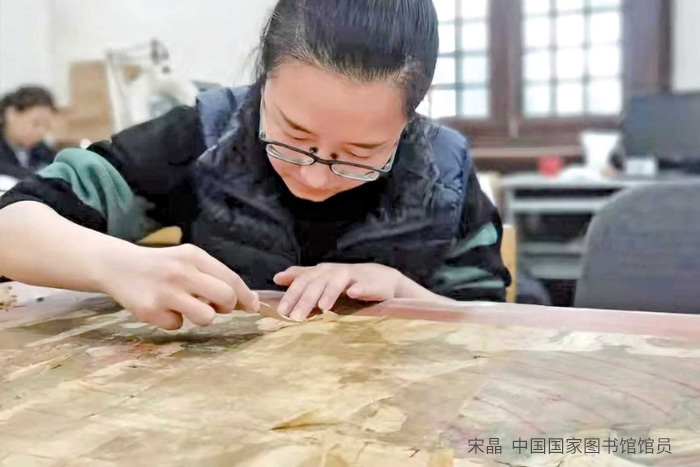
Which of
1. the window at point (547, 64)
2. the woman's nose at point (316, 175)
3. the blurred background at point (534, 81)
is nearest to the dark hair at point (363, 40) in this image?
the woman's nose at point (316, 175)

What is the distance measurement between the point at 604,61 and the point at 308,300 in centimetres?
337

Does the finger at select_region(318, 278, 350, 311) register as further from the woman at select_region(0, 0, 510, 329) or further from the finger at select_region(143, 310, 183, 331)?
the finger at select_region(143, 310, 183, 331)

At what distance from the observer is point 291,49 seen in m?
0.89

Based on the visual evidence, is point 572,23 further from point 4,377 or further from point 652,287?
point 4,377

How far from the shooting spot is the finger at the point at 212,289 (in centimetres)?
70

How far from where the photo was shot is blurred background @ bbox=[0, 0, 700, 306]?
11.0 ft

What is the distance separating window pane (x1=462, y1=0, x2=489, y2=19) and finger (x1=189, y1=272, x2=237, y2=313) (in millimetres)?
3524

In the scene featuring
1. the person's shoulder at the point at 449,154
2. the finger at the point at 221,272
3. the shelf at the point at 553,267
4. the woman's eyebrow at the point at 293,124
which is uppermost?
the woman's eyebrow at the point at 293,124

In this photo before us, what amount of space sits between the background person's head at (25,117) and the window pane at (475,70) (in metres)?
2.03

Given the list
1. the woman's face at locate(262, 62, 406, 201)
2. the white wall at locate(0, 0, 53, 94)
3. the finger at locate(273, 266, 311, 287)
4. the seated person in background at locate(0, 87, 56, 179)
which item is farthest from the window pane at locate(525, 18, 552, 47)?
the finger at locate(273, 266, 311, 287)

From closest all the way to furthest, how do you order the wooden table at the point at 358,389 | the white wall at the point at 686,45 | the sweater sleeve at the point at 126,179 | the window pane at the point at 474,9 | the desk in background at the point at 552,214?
the wooden table at the point at 358,389 → the sweater sleeve at the point at 126,179 → the desk in background at the point at 552,214 → the white wall at the point at 686,45 → the window pane at the point at 474,9

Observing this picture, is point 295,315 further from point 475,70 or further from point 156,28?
point 475,70

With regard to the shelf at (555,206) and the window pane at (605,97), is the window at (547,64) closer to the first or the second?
the window pane at (605,97)

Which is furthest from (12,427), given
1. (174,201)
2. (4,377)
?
(174,201)
